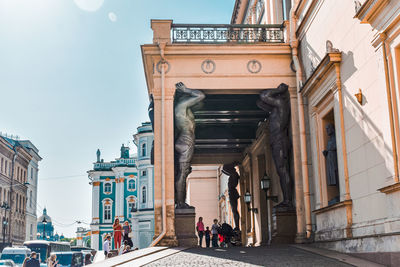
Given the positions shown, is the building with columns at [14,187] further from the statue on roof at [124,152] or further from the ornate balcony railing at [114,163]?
the statue on roof at [124,152]

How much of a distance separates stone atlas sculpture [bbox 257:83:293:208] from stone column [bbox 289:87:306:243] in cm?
30

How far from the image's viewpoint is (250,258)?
408 inches

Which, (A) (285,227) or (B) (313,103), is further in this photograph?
(A) (285,227)

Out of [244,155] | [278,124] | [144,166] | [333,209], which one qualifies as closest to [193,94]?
[278,124]

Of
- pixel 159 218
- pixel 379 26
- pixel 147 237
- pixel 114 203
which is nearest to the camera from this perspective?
pixel 379 26

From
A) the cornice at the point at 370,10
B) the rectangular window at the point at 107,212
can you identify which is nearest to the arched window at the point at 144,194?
the rectangular window at the point at 107,212

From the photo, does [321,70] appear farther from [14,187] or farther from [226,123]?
[14,187]

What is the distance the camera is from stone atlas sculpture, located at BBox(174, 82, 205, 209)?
1461cm

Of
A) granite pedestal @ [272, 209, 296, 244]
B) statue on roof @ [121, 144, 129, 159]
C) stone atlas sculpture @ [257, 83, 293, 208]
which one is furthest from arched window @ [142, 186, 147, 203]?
granite pedestal @ [272, 209, 296, 244]

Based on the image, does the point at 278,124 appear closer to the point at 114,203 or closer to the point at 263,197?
the point at 263,197

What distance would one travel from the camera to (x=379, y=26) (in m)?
9.05

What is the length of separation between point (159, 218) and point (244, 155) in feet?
34.8

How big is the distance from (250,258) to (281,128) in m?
5.23

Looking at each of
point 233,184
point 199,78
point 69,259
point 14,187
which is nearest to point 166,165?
point 199,78
